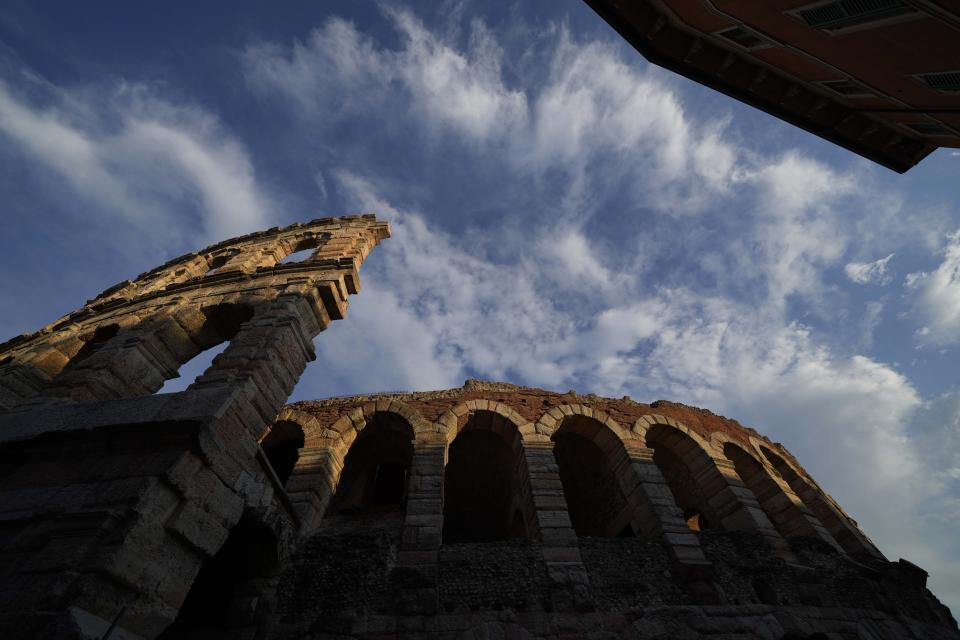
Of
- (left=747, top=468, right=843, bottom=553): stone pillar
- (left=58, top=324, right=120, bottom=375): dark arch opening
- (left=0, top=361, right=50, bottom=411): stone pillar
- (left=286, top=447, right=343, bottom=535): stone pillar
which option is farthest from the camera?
(left=747, top=468, right=843, bottom=553): stone pillar

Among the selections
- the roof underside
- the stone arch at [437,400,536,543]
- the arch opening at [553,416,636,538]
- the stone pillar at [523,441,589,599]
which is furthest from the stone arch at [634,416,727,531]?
the roof underside

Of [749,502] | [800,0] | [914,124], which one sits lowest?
[749,502]

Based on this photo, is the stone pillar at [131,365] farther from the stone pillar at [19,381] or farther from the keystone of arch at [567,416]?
the keystone of arch at [567,416]

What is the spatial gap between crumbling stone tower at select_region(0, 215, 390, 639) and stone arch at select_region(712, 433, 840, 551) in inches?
464

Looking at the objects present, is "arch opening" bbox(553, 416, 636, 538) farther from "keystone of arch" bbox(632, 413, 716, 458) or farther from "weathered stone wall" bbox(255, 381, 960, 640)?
"keystone of arch" bbox(632, 413, 716, 458)

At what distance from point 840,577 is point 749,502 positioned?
2011 millimetres

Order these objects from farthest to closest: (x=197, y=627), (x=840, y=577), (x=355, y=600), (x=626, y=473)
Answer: (x=626, y=473) → (x=840, y=577) → (x=355, y=600) → (x=197, y=627)

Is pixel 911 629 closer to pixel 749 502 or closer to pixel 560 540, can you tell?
pixel 749 502

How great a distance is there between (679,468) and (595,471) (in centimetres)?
241

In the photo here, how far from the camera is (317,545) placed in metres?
7.70

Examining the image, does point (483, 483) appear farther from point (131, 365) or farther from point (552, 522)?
point (131, 365)

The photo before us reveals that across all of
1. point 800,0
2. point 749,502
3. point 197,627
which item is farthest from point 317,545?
point 800,0

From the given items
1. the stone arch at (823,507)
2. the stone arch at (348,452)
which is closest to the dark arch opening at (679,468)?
the stone arch at (823,507)

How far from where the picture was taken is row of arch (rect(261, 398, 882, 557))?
30.2 ft
